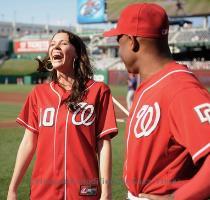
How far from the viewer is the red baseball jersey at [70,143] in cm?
319

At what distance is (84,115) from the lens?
3.24 m

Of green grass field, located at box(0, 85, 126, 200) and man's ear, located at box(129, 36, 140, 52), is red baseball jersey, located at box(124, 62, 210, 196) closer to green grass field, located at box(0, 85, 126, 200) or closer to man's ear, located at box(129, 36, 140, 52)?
man's ear, located at box(129, 36, 140, 52)

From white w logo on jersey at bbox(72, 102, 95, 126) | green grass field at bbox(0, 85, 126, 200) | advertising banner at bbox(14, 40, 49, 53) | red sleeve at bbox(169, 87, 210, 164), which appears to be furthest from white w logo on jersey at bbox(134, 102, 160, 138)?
advertising banner at bbox(14, 40, 49, 53)

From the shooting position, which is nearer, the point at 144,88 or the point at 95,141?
the point at 144,88

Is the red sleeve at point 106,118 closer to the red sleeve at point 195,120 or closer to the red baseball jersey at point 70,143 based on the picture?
the red baseball jersey at point 70,143

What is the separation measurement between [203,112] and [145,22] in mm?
535

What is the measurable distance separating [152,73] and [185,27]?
167 feet

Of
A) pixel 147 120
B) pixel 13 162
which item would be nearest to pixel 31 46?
pixel 13 162

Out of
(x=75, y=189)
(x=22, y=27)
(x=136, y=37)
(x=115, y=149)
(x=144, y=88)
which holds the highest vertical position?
(x=136, y=37)

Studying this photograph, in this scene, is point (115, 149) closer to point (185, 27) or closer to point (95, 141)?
point (95, 141)

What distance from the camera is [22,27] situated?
124438mm

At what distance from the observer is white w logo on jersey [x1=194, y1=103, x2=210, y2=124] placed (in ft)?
5.90

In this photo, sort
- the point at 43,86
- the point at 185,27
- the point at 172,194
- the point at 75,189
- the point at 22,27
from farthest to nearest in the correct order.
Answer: the point at 22,27 < the point at 185,27 < the point at 43,86 < the point at 75,189 < the point at 172,194

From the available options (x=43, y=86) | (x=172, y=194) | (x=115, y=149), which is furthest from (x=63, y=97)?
(x=115, y=149)
